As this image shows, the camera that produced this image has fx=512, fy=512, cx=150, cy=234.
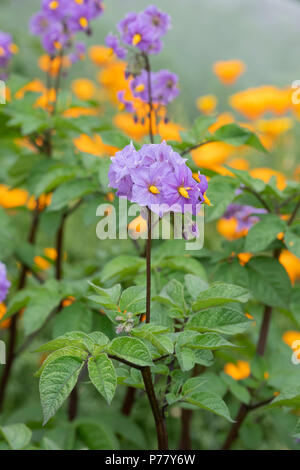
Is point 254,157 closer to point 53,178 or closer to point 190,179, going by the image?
point 53,178

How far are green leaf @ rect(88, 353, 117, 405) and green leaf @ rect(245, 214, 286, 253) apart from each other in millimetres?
457

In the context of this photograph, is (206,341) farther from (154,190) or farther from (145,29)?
(145,29)

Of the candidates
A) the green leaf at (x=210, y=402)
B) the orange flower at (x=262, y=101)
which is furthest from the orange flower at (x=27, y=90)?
the orange flower at (x=262, y=101)

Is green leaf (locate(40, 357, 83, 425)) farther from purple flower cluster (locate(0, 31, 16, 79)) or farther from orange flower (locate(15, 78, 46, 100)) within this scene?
purple flower cluster (locate(0, 31, 16, 79))

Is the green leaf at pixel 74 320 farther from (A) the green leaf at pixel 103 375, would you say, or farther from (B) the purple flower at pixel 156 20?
(B) the purple flower at pixel 156 20

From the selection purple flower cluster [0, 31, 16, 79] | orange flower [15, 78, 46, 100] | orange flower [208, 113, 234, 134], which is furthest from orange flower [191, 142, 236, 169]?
purple flower cluster [0, 31, 16, 79]

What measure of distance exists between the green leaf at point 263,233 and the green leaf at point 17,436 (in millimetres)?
553

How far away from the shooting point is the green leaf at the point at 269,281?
3.60ft

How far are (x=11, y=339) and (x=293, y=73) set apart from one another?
3.34m

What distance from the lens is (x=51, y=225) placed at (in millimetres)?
1398

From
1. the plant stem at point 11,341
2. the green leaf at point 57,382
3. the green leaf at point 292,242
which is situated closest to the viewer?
the green leaf at point 57,382

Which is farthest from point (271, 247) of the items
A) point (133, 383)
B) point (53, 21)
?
point (53, 21)

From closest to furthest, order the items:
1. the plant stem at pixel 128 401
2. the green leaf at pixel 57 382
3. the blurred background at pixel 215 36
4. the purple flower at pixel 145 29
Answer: the green leaf at pixel 57 382
the purple flower at pixel 145 29
the plant stem at pixel 128 401
the blurred background at pixel 215 36

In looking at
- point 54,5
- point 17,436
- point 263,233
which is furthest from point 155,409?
point 54,5
